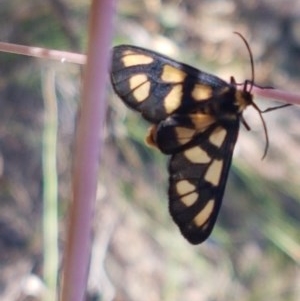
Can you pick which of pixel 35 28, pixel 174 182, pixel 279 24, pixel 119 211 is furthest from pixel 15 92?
pixel 174 182

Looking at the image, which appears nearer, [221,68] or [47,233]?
[47,233]

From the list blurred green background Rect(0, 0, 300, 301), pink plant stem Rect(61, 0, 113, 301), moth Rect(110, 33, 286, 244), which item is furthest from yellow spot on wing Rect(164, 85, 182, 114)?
blurred green background Rect(0, 0, 300, 301)

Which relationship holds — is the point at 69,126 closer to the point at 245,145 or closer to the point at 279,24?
the point at 245,145

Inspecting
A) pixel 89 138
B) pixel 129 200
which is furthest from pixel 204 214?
pixel 129 200

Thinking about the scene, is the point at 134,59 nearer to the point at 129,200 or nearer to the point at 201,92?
the point at 201,92

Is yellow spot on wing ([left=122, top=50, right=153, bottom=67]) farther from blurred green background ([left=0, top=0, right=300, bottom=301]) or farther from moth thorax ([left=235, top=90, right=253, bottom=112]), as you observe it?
blurred green background ([left=0, top=0, right=300, bottom=301])

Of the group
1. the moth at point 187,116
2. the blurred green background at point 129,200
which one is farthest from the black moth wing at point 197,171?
the blurred green background at point 129,200
